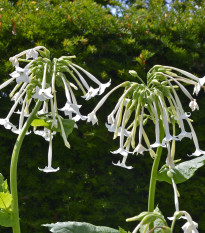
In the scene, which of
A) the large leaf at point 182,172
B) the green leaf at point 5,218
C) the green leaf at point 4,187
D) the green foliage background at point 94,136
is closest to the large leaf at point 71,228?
the green leaf at point 5,218

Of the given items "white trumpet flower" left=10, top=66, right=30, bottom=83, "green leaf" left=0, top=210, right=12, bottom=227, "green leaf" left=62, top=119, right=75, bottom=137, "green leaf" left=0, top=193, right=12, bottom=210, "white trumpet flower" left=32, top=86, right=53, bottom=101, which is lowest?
"green leaf" left=0, top=210, right=12, bottom=227

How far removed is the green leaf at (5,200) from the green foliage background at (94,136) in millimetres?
1701

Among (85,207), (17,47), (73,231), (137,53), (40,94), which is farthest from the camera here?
(137,53)

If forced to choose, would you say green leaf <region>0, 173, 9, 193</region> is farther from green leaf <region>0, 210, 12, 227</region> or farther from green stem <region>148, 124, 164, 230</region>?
green stem <region>148, 124, 164, 230</region>

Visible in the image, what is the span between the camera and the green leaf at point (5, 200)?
2078 mm

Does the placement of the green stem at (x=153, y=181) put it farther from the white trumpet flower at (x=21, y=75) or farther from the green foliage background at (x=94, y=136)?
the green foliage background at (x=94, y=136)

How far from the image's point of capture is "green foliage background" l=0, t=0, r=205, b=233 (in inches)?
151

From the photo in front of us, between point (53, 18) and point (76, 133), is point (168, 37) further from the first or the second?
point (76, 133)

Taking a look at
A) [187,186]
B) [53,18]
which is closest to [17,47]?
[53,18]

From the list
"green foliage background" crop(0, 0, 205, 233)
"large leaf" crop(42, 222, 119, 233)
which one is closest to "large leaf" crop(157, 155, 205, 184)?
"large leaf" crop(42, 222, 119, 233)

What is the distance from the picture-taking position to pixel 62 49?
163 inches

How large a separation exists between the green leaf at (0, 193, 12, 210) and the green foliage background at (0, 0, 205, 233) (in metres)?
1.70

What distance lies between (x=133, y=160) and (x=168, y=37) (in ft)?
4.85

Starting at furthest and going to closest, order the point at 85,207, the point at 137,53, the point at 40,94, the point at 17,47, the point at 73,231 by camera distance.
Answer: the point at 137,53 < the point at 17,47 < the point at 85,207 < the point at 73,231 < the point at 40,94
